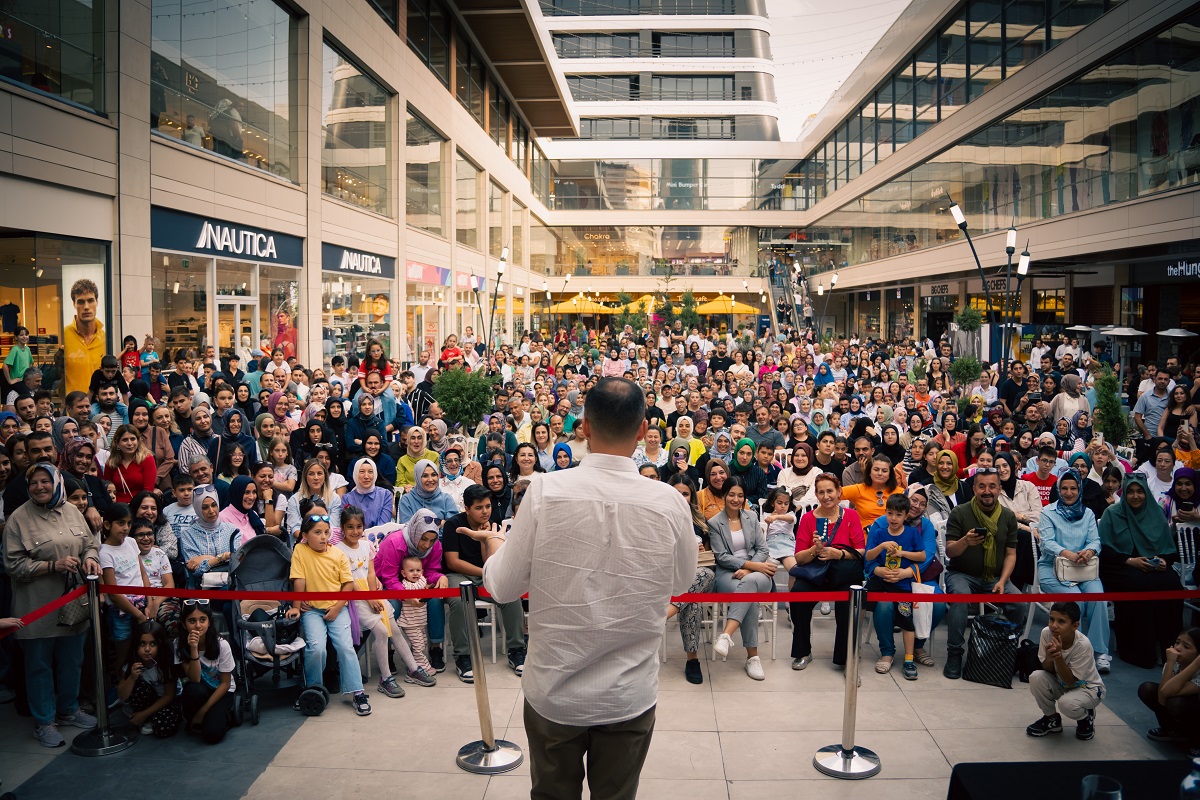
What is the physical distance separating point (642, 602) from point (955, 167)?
98.5ft

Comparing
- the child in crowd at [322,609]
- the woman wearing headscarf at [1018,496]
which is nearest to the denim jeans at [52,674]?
the child in crowd at [322,609]

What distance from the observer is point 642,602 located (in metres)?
2.75

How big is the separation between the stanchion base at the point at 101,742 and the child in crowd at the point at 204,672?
352mm

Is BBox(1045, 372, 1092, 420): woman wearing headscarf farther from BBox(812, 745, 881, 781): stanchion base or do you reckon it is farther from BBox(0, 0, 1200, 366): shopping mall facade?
BBox(812, 745, 881, 781): stanchion base

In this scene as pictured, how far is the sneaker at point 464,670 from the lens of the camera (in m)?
6.46

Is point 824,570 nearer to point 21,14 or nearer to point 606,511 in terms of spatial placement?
point 606,511

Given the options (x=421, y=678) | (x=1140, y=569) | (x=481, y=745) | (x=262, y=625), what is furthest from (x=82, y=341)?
(x=1140, y=569)

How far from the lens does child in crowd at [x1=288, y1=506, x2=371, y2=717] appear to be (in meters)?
5.95

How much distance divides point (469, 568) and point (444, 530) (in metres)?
0.43

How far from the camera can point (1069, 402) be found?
1305cm

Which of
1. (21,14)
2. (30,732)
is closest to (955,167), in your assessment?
(21,14)

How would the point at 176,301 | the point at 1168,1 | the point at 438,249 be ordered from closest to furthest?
the point at 176,301
the point at 1168,1
the point at 438,249

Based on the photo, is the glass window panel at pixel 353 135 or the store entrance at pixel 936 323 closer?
the glass window panel at pixel 353 135

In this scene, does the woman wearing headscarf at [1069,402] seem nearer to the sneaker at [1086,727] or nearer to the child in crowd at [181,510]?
the sneaker at [1086,727]
